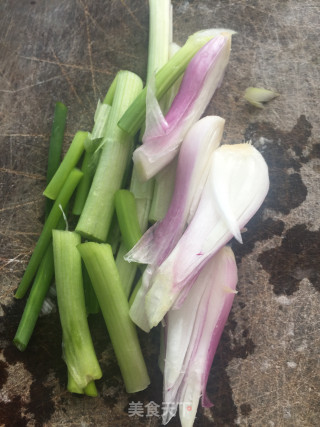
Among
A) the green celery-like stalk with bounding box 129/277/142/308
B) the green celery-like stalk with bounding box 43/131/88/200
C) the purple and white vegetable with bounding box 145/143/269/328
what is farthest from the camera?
the green celery-like stalk with bounding box 43/131/88/200

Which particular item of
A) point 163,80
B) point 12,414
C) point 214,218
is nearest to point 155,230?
point 214,218

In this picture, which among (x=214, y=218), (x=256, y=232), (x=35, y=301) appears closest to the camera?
(x=214, y=218)

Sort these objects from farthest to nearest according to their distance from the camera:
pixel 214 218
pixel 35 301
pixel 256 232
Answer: pixel 256 232, pixel 35 301, pixel 214 218

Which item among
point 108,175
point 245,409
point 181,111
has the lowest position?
point 245,409

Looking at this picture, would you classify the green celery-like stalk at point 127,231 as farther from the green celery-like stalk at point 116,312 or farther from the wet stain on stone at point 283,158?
the wet stain on stone at point 283,158

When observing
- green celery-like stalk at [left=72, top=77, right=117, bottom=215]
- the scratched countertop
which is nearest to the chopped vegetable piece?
green celery-like stalk at [left=72, top=77, right=117, bottom=215]

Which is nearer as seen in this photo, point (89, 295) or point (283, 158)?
point (89, 295)

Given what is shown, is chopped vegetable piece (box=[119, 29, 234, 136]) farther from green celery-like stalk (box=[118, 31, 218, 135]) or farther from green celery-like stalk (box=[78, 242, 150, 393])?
green celery-like stalk (box=[78, 242, 150, 393])

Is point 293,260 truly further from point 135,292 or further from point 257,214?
point 135,292
